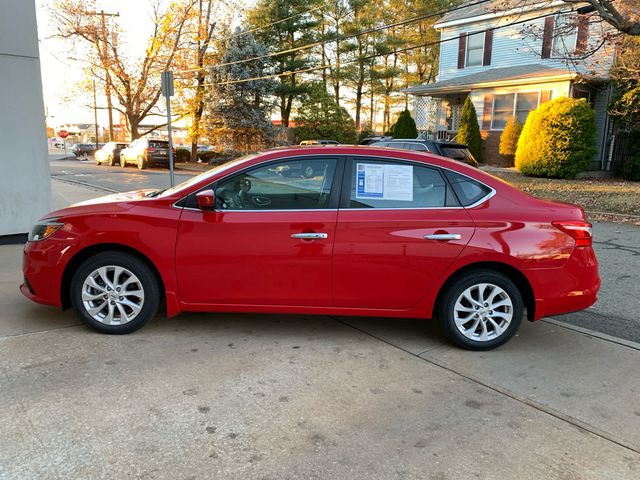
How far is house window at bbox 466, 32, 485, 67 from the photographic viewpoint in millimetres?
24341

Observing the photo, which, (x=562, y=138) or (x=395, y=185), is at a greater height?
(x=562, y=138)

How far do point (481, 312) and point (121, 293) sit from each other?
290 centimetres

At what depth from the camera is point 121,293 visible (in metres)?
4.14

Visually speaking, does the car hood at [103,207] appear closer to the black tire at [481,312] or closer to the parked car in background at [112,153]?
the black tire at [481,312]

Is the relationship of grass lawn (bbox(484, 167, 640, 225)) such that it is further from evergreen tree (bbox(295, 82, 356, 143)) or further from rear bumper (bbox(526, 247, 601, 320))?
evergreen tree (bbox(295, 82, 356, 143))

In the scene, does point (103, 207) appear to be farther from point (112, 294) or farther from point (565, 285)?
point (565, 285)

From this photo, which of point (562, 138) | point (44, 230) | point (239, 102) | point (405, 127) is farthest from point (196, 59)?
point (44, 230)

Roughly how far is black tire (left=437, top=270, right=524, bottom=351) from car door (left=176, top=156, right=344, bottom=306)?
3.22 ft

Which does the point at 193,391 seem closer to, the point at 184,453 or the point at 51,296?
the point at 184,453

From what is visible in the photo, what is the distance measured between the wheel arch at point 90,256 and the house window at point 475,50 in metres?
23.9

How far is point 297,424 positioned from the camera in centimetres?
301

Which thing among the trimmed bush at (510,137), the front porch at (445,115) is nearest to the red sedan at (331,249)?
the trimmed bush at (510,137)

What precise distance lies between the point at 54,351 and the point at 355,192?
8.62 feet

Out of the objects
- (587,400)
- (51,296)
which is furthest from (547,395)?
(51,296)
